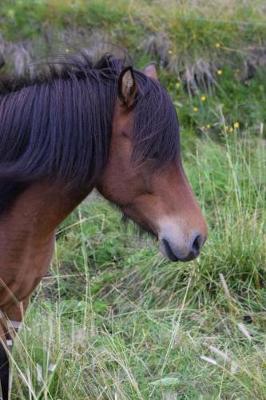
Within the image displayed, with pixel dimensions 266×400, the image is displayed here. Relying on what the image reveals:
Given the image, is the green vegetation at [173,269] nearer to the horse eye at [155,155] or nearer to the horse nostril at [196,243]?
the horse nostril at [196,243]

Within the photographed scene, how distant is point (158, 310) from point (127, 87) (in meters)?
1.57

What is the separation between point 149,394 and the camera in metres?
3.15

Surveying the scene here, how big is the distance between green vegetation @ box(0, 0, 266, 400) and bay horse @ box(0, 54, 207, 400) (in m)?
0.45

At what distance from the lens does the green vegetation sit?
10.4 ft

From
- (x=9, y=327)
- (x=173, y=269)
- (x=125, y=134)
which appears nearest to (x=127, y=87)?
(x=125, y=134)

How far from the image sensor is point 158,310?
12.9 ft

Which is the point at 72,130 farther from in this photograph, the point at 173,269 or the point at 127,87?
the point at 173,269

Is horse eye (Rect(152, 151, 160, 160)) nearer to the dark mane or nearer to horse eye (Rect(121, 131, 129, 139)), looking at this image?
the dark mane

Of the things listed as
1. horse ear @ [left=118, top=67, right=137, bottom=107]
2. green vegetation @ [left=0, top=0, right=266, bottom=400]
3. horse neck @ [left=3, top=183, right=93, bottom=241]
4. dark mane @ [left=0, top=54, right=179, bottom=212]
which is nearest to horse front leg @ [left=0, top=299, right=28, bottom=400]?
green vegetation @ [left=0, top=0, right=266, bottom=400]

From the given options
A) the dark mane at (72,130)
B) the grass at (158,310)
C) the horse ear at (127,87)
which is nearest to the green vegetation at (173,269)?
the grass at (158,310)

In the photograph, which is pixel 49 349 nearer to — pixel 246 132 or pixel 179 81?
pixel 246 132

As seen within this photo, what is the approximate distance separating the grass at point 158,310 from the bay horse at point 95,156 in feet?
1.26

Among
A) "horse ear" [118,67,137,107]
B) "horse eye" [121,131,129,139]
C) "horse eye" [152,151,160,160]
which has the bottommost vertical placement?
"horse eye" [152,151,160,160]

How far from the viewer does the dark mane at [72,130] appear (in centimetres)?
266
